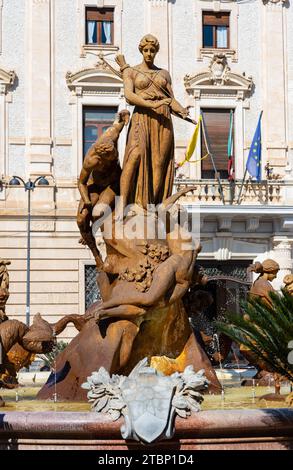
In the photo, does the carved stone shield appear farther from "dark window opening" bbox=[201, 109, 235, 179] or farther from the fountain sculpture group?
"dark window opening" bbox=[201, 109, 235, 179]

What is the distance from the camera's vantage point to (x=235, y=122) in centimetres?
3167

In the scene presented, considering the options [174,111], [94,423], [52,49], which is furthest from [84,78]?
[94,423]

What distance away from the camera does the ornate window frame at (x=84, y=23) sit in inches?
1232

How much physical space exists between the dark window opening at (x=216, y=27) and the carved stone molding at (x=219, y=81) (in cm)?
79

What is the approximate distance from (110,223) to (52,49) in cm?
2149

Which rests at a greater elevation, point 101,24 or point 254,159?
point 101,24

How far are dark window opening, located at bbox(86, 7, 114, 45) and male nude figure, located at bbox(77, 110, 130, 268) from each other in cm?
2116

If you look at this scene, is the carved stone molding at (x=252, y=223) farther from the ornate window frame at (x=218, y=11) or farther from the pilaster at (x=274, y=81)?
the ornate window frame at (x=218, y=11)

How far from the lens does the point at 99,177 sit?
1082 cm

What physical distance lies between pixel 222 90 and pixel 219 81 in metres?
0.30

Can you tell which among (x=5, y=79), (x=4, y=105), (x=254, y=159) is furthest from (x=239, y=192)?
(x=5, y=79)

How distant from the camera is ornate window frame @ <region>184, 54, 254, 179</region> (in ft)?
104

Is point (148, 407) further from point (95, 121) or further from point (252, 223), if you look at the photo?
point (95, 121)
